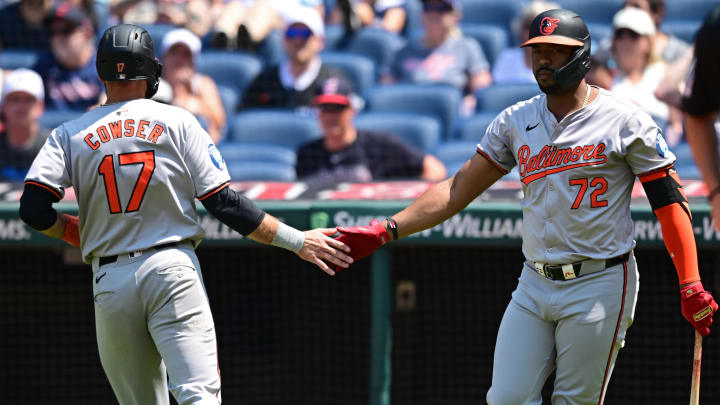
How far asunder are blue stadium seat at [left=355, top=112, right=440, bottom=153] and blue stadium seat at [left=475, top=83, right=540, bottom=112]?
40cm

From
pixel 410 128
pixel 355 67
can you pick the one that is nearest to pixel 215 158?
pixel 410 128

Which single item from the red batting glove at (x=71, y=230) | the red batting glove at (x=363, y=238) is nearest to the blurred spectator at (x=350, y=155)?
the red batting glove at (x=363, y=238)

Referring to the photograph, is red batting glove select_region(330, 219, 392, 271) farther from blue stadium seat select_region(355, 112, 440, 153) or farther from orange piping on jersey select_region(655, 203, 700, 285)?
blue stadium seat select_region(355, 112, 440, 153)

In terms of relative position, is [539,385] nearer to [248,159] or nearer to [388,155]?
[388,155]

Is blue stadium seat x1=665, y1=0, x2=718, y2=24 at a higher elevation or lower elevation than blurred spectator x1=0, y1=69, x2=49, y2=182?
higher

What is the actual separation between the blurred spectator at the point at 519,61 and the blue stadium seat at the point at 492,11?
32.0 inches

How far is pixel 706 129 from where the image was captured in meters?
2.99

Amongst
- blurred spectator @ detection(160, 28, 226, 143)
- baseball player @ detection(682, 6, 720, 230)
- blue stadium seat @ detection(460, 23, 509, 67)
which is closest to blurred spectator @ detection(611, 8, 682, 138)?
blue stadium seat @ detection(460, 23, 509, 67)

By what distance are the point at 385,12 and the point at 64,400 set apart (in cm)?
460

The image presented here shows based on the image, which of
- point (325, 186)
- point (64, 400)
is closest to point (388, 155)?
point (325, 186)

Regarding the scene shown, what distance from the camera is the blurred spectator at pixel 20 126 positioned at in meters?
6.02

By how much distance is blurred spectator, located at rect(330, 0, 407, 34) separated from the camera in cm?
845

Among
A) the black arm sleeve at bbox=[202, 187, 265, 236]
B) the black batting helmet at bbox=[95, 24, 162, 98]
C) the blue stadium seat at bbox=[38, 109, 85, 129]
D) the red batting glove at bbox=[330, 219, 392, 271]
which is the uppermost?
the black batting helmet at bbox=[95, 24, 162, 98]

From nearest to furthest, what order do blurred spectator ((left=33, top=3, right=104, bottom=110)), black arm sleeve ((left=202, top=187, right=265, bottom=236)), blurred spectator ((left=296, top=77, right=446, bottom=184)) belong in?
black arm sleeve ((left=202, top=187, right=265, bottom=236)), blurred spectator ((left=296, top=77, right=446, bottom=184)), blurred spectator ((left=33, top=3, right=104, bottom=110))
